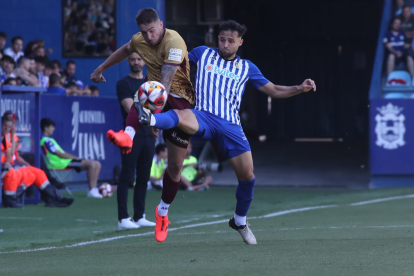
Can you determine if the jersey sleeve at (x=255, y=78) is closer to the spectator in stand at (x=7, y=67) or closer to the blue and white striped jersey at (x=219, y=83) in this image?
the blue and white striped jersey at (x=219, y=83)

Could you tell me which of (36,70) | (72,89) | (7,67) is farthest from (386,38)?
(7,67)

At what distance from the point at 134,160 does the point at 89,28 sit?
11383mm

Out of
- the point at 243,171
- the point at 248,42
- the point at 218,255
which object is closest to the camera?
the point at 218,255

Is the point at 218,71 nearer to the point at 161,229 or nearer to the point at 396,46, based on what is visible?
the point at 161,229

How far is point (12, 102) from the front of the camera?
1365 centimetres

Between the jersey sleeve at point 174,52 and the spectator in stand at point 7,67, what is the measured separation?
9027mm

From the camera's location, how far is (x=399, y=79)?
63.7ft

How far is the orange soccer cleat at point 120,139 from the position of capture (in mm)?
6273

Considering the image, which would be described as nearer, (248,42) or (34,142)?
(34,142)

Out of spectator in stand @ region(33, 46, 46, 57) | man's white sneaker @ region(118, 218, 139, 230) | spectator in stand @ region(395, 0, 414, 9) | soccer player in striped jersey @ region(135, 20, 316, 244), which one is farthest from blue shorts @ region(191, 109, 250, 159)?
spectator in stand @ region(395, 0, 414, 9)

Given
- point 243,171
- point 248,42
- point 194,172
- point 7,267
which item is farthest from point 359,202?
point 248,42

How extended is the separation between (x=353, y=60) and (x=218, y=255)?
2516cm

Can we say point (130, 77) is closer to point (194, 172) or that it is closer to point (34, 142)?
point (34, 142)

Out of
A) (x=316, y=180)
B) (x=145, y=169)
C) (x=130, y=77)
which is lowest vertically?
(x=316, y=180)
